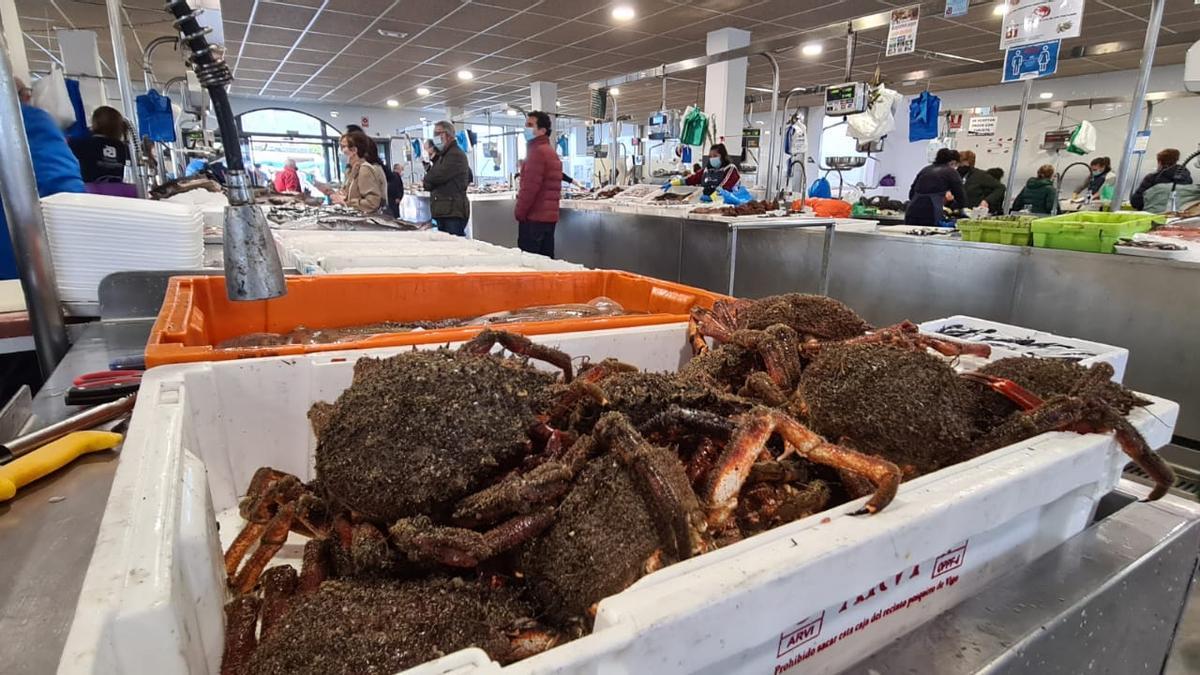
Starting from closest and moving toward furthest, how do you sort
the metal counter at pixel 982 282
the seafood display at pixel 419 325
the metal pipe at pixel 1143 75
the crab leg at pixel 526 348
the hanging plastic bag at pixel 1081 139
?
the crab leg at pixel 526 348 → the seafood display at pixel 419 325 → the metal counter at pixel 982 282 → the metal pipe at pixel 1143 75 → the hanging plastic bag at pixel 1081 139

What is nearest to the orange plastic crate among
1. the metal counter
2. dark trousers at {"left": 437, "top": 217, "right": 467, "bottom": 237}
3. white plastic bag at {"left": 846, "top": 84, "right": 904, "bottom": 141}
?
the metal counter

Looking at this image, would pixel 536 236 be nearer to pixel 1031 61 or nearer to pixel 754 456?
pixel 1031 61

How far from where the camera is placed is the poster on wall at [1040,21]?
9.98 ft

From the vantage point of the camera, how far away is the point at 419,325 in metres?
1.89

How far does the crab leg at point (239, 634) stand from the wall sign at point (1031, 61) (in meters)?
4.44

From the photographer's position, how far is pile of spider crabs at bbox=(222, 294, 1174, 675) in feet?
2.34

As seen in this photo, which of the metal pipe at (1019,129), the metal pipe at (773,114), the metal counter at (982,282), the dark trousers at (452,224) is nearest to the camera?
the metal counter at (982,282)

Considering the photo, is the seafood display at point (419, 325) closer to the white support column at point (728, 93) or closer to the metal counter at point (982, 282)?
the metal counter at point (982, 282)

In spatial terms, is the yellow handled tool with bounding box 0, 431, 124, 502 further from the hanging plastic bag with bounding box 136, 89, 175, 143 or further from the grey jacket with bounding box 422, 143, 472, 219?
the hanging plastic bag with bounding box 136, 89, 175, 143

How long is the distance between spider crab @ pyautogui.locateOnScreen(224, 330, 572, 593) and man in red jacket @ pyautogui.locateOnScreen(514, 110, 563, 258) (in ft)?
14.5

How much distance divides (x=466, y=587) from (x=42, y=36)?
Answer: 12693 millimetres

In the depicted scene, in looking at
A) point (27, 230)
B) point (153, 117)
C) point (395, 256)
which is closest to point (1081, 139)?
point (395, 256)

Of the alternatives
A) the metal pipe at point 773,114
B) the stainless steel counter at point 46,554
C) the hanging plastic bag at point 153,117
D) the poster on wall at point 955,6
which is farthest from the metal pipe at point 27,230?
the hanging plastic bag at point 153,117

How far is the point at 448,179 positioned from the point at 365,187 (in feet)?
2.53
